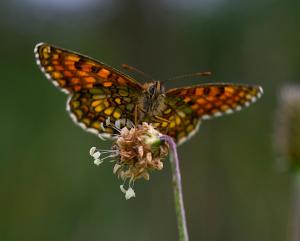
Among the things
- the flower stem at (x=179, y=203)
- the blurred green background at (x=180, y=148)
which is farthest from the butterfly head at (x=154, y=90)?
the blurred green background at (x=180, y=148)

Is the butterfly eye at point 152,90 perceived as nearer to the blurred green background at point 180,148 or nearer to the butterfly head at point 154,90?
the butterfly head at point 154,90

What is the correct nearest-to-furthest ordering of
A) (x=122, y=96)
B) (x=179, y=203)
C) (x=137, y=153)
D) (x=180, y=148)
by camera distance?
(x=179, y=203) → (x=137, y=153) → (x=122, y=96) → (x=180, y=148)

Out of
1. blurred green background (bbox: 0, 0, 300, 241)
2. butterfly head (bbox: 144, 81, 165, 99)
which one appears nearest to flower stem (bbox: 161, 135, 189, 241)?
butterfly head (bbox: 144, 81, 165, 99)

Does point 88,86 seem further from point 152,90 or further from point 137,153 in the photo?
point 137,153

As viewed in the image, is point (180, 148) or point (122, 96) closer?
point (122, 96)
